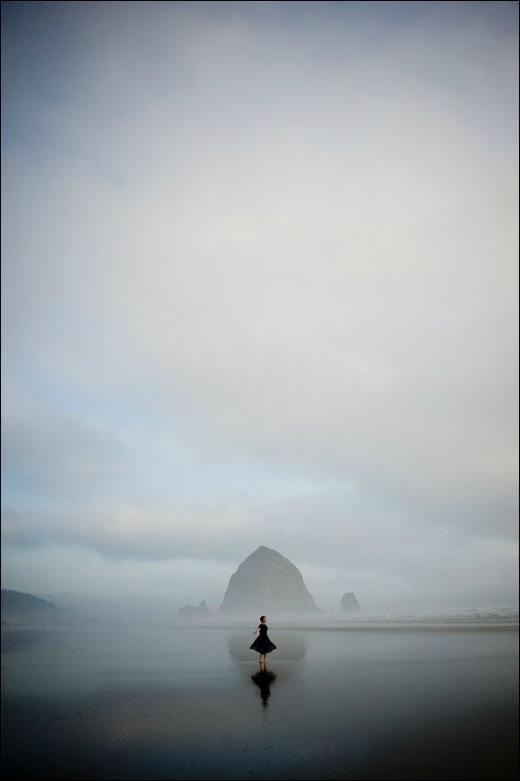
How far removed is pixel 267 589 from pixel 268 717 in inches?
190

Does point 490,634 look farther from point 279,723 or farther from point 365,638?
point 279,723

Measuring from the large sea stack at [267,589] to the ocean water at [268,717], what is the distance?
2827 mm

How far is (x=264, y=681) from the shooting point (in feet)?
57.3

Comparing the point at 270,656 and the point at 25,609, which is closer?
the point at 270,656

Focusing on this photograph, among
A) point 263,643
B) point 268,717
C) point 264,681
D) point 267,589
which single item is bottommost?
point 264,681

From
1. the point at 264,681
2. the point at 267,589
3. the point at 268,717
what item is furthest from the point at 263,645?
the point at 268,717

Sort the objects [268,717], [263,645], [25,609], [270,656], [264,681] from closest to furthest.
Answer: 1. [268,717]
2. [264,681]
3. [263,645]
4. [270,656]
5. [25,609]

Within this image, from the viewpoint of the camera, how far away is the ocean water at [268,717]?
1023cm

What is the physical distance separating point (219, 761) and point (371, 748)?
13.3 ft

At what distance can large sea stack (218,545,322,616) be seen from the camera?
17.3 m

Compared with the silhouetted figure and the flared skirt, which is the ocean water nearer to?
the silhouetted figure

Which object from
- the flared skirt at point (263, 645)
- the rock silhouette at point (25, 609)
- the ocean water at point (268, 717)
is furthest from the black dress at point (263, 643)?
the rock silhouette at point (25, 609)

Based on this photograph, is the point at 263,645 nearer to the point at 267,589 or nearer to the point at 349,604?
the point at 267,589

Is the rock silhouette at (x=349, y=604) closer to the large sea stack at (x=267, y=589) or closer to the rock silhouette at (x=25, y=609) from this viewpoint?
the large sea stack at (x=267, y=589)
